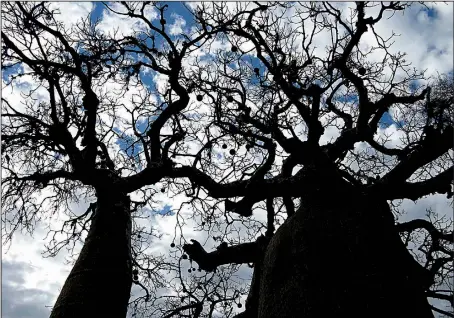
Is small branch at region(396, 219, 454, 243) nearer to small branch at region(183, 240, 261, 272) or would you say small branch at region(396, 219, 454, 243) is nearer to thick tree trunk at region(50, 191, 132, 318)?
small branch at region(183, 240, 261, 272)

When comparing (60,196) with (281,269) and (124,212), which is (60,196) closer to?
(124,212)

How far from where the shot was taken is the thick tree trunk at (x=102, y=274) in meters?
3.20

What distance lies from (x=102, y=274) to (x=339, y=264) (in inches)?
82.3

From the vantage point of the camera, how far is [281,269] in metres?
3.19

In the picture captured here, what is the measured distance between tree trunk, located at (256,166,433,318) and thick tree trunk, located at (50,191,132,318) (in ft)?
4.28

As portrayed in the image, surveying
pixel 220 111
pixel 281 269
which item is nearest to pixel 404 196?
pixel 281 269

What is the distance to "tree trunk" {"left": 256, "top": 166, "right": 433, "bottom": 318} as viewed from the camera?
2.57 meters

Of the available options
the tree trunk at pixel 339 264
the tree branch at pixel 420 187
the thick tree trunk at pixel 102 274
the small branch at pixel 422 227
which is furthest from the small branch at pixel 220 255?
the small branch at pixel 422 227

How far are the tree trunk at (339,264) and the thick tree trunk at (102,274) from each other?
1.31 metres

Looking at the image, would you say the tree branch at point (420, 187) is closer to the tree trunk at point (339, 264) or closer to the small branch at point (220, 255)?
the tree trunk at point (339, 264)

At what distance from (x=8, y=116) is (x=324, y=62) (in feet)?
12.9

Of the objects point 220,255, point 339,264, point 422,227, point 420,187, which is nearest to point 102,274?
point 220,255

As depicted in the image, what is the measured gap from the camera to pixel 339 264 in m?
2.85

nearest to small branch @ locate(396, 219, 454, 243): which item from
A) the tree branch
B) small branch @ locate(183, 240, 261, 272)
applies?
the tree branch
